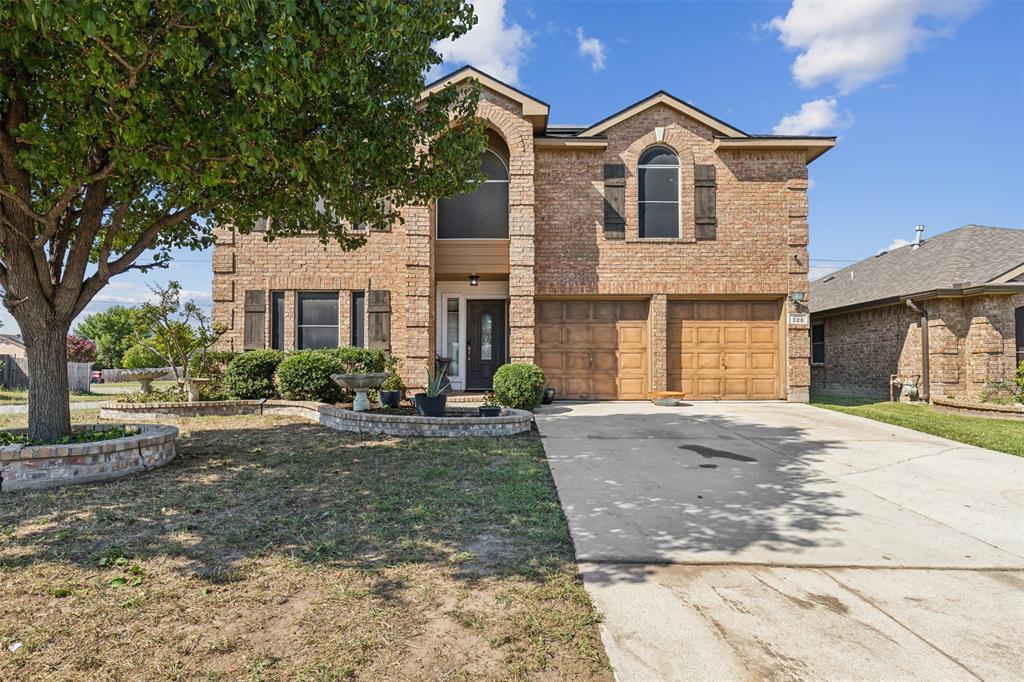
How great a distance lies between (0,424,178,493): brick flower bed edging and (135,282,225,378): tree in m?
4.97

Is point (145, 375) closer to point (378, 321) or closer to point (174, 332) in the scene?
point (174, 332)

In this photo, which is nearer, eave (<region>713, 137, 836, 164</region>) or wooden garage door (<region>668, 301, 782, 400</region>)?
eave (<region>713, 137, 836, 164</region>)

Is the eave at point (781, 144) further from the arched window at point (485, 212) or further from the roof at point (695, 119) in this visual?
the arched window at point (485, 212)

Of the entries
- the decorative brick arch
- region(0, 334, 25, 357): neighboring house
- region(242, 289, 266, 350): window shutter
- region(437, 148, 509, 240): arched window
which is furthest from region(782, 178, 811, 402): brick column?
region(0, 334, 25, 357): neighboring house

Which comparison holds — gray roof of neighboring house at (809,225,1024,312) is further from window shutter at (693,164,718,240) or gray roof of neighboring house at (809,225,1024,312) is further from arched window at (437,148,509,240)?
arched window at (437,148,509,240)

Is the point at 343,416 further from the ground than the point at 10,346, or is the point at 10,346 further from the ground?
the point at 10,346

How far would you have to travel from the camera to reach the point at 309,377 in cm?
1042

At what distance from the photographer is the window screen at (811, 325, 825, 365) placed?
18062mm

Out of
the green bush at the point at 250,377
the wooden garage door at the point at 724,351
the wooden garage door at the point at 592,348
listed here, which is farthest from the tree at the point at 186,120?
the wooden garage door at the point at 724,351

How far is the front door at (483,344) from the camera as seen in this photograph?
44.4ft

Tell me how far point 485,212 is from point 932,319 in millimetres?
12211

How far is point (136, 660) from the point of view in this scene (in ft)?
7.54

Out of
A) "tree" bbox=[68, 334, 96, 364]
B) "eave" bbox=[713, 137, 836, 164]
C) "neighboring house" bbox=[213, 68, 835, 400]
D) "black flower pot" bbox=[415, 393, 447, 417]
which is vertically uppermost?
"eave" bbox=[713, 137, 836, 164]

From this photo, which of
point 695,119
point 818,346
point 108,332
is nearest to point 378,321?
point 695,119
